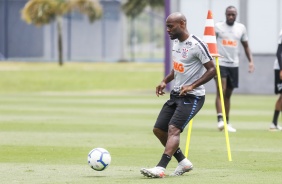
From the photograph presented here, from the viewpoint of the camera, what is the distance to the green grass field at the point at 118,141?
11.9 metres

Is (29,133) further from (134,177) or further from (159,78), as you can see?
(159,78)

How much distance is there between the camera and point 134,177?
1166cm

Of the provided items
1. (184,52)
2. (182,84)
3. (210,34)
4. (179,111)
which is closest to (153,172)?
(179,111)

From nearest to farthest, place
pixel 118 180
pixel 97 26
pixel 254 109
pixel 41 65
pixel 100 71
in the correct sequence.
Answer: pixel 118 180 < pixel 254 109 < pixel 100 71 < pixel 41 65 < pixel 97 26

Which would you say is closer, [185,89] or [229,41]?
[185,89]

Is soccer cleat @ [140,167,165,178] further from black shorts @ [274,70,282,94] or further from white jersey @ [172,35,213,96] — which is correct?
black shorts @ [274,70,282,94]

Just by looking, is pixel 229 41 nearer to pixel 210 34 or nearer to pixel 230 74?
pixel 230 74

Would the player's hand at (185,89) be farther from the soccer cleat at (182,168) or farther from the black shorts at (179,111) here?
the soccer cleat at (182,168)

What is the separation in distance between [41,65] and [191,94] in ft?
142

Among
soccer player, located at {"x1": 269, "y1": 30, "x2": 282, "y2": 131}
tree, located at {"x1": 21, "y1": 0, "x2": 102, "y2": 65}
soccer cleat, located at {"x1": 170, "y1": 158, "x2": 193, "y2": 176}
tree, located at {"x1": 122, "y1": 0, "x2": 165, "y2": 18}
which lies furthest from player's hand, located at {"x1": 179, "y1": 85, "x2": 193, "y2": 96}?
tree, located at {"x1": 122, "y1": 0, "x2": 165, "y2": 18}

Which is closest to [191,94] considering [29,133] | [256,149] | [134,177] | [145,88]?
[134,177]

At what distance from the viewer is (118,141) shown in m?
16.7

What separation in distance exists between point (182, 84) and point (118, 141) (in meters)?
4.85

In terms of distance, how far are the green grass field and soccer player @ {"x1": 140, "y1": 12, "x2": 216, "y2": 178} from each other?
0.48 m
